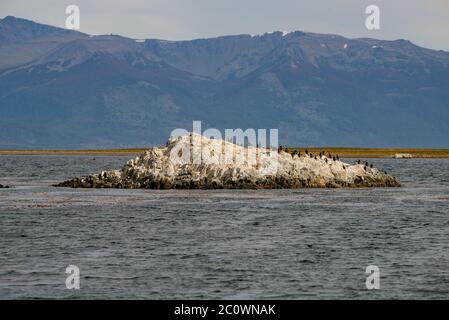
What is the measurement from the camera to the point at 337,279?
122ft

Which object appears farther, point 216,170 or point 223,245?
point 216,170

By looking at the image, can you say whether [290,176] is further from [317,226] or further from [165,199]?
[317,226]

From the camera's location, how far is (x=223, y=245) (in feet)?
153

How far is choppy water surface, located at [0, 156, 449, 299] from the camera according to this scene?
3531 cm

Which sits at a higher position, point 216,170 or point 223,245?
point 216,170

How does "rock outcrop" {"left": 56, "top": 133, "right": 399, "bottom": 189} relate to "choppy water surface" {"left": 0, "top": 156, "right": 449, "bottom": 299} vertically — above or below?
above

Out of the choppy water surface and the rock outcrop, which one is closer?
the choppy water surface

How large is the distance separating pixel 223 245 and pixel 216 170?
39.3 meters

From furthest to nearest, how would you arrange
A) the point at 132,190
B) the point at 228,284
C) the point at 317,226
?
the point at 132,190
the point at 317,226
the point at 228,284

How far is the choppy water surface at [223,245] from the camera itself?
35312 millimetres

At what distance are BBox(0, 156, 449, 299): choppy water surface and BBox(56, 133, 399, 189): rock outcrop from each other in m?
8.46
